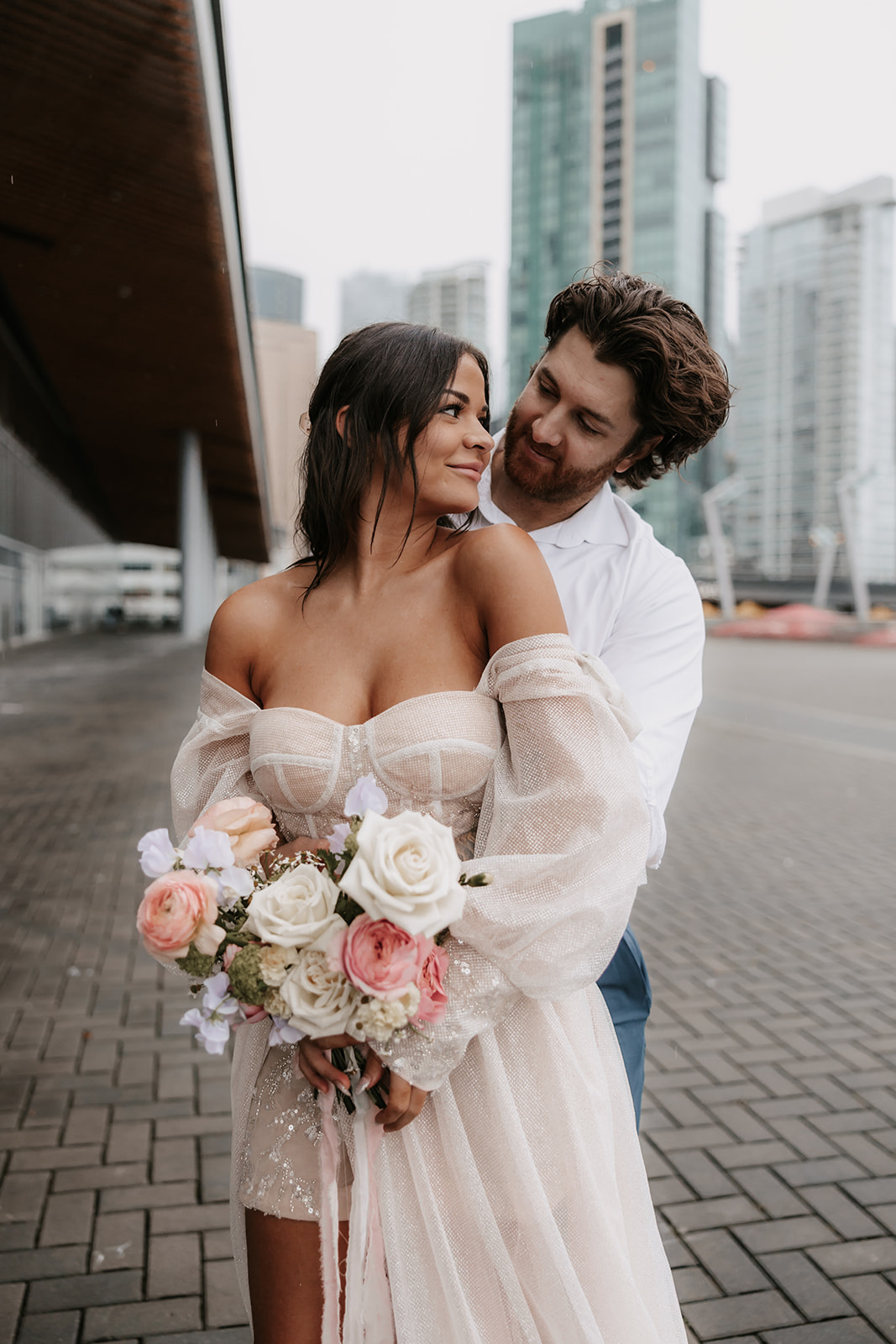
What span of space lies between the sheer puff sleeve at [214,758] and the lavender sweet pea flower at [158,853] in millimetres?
338

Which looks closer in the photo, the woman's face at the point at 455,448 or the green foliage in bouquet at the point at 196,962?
the green foliage in bouquet at the point at 196,962

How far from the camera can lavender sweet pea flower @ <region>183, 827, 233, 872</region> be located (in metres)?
1.60

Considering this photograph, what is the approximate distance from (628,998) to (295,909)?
39.4 inches

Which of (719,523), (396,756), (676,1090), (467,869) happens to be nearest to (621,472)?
(396,756)

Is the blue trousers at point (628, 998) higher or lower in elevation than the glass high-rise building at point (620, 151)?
lower

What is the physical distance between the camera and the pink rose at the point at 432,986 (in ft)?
5.14

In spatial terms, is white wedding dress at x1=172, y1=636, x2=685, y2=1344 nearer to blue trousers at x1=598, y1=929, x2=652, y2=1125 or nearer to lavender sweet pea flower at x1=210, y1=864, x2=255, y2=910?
lavender sweet pea flower at x1=210, y1=864, x2=255, y2=910

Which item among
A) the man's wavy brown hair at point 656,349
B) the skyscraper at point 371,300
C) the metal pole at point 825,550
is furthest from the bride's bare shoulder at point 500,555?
the metal pole at point 825,550

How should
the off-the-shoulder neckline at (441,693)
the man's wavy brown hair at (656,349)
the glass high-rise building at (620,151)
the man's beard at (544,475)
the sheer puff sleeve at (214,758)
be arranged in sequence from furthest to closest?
the glass high-rise building at (620,151) < the man's beard at (544,475) < the man's wavy brown hair at (656,349) < the sheer puff sleeve at (214,758) < the off-the-shoulder neckline at (441,693)

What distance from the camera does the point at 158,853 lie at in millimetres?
1647

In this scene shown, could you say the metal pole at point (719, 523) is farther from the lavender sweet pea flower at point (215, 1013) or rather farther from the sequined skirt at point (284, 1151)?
the lavender sweet pea flower at point (215, 1013)

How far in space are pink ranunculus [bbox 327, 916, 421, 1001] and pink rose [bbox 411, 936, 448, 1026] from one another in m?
0.06

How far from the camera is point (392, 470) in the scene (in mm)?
1944

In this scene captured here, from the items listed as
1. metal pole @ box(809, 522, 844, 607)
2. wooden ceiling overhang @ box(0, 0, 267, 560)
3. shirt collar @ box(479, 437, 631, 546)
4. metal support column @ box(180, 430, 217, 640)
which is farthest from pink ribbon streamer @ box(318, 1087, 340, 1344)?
metal pole @ box(809, 522, 844, 607)
